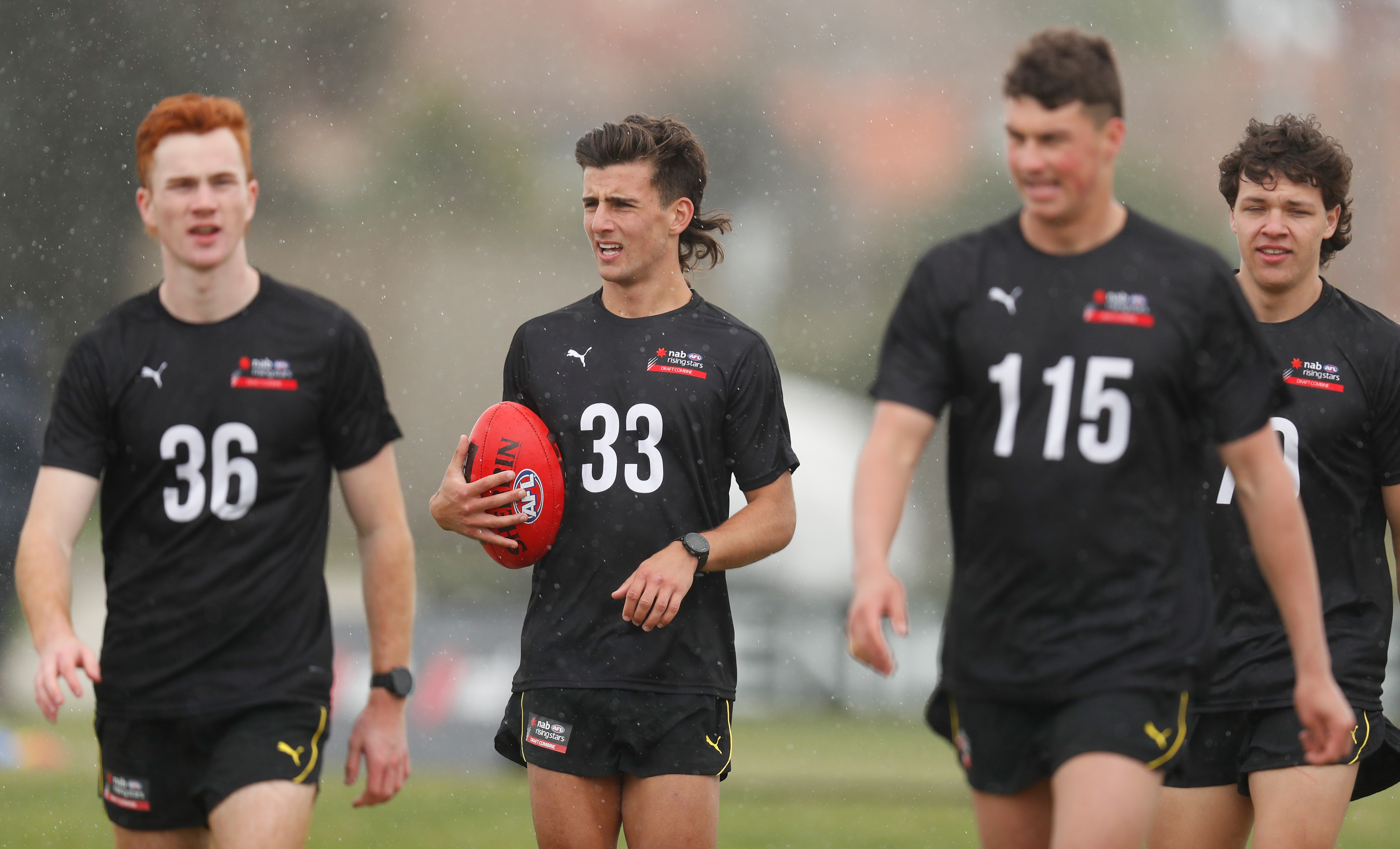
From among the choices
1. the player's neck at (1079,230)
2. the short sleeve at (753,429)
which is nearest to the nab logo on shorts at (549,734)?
the short sleeve at (753,429)

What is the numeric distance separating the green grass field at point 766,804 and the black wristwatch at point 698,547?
453cm

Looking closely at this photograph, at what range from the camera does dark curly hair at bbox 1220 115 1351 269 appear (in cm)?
486

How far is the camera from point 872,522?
11.5ft

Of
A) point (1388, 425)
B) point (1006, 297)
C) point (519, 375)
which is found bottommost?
point (1388, 425)

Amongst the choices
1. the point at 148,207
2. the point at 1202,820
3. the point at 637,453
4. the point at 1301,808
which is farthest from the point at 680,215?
the point at 1301,808

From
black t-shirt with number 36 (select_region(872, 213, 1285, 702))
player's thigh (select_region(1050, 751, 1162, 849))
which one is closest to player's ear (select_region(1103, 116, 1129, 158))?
black t-shirt with number 36 (select_region(872, 213, 1285, 702))

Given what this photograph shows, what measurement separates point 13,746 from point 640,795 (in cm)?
868

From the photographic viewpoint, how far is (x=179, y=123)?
392 cm


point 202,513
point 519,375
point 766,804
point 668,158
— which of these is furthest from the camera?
point 766,804

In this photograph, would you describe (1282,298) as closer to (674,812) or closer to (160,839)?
(674,812)

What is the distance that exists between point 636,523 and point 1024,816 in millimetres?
1585

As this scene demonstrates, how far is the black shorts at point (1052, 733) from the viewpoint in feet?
11.3

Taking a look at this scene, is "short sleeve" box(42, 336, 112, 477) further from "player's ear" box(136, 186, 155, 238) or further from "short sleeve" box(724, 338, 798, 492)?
"short sleeve" box(724, 338, 798, 492)

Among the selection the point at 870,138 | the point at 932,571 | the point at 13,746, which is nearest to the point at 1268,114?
the point at 870,138
